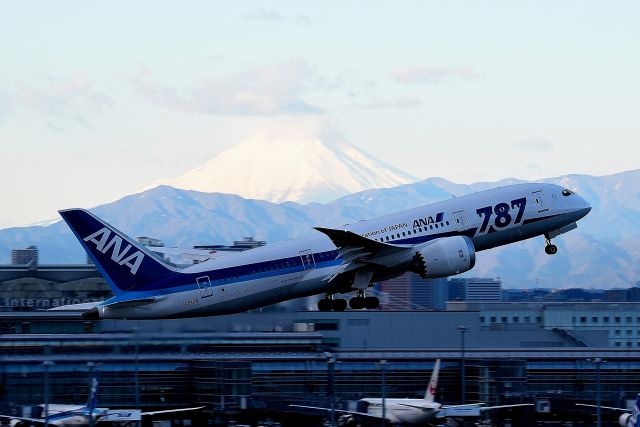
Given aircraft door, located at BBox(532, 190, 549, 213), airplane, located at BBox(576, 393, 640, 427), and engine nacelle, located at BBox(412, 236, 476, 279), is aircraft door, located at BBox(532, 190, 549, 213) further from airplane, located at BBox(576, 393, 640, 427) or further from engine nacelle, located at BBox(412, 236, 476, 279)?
airplane, located at BBox(576, 393, 640, 427)

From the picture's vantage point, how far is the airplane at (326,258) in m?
63.0

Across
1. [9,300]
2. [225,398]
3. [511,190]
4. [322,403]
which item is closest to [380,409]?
[322,403]

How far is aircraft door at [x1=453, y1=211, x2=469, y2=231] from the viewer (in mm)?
66812

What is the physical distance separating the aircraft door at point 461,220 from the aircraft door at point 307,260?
26.2ft

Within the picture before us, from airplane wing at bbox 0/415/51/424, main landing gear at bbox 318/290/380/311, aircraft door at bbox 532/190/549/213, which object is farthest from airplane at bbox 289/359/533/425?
airplane wing at bbox 0/415/51/424

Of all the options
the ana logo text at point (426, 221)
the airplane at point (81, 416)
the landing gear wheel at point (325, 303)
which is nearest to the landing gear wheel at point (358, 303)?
the landing gear wheel at point (325, 303)

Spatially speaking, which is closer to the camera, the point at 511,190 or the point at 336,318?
the point at 511,190

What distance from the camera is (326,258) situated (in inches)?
2584

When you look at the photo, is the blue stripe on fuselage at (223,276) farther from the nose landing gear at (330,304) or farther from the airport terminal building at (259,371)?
the nose landing gear at (330,304)

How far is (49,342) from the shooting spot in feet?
294

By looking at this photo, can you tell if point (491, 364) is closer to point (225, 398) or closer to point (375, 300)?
point (375, 300)

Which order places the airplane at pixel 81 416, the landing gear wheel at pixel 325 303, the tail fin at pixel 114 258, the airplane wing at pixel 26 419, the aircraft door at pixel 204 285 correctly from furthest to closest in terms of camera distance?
1. the landing gear wheel at pixel 325 303
2. the aircraft door at pixel 204 285
3. the tail fin at pixel 114 258
4. the airplane wing at pixel 26 419
5. the airplane at pixel 81 416

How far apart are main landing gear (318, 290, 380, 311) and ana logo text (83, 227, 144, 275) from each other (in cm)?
1114

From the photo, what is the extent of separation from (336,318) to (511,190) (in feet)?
151
